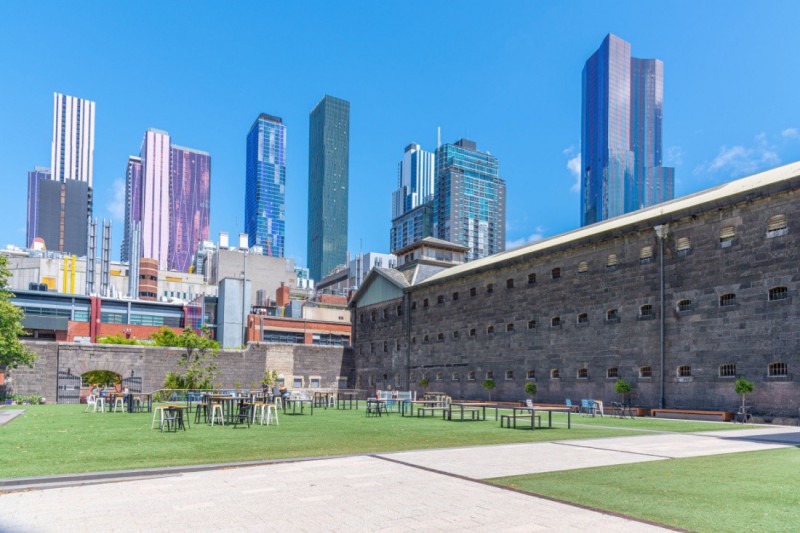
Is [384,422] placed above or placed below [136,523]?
below

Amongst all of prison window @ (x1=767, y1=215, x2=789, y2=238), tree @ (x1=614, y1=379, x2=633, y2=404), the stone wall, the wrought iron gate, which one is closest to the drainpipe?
tree @ (x1=614, y1=379, x2=633, y2=404)

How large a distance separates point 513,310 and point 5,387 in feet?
103

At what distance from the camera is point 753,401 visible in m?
22.8

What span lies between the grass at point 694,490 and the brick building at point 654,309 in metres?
13.4

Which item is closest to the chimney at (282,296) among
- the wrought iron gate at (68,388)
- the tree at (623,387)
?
the wrought iron gate at (68,388)

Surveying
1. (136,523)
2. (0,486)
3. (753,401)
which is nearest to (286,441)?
(0,486)

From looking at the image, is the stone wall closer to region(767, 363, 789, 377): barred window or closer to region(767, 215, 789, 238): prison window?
region(767, 363, 789, 377): barred window

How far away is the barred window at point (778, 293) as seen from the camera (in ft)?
72.9

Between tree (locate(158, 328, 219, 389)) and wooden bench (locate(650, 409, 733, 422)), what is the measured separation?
100 feet

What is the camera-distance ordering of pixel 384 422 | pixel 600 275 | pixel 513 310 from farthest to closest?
pixel 513 310, pixel 600 275, pixel 384 422

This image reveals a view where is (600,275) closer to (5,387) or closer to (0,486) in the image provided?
(0,486)

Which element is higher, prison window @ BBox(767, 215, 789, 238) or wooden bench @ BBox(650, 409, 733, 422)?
prison window @ BBox(767, 215, 789, 238)

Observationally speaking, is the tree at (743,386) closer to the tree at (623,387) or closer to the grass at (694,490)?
the tree at (623,387)

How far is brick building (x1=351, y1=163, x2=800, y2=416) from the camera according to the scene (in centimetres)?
2261
